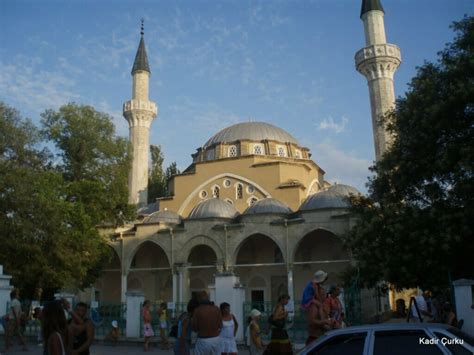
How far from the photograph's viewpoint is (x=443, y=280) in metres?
13.0

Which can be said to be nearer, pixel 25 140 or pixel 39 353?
pixel 39 353

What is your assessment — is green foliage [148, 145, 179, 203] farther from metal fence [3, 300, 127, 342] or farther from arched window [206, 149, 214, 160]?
metal fence [3, 300, 127, 342]

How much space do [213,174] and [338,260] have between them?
9.05 m

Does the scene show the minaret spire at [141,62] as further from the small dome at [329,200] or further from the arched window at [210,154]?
the small dome at [329,200]

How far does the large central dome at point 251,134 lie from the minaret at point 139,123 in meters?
4.48

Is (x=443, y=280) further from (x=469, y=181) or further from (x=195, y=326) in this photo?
(x=195, y=326)

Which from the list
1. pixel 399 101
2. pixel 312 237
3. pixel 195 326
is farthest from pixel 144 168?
pixel 195 326

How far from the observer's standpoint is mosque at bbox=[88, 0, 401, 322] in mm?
22828

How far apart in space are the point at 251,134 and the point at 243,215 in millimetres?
8481

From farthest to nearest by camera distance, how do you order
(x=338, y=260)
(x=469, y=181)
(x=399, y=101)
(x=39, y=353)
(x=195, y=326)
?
(x=338, y=260) < (x=399, y=101) < (x=469, y=181) < (x=39, y=353) < (x=195, y=326)

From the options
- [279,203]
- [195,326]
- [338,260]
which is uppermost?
[279,203]

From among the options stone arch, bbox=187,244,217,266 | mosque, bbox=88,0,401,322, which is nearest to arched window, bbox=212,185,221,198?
mosque, bbox=88,0,401,322

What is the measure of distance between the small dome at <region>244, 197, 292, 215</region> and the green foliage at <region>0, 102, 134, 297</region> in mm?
5856

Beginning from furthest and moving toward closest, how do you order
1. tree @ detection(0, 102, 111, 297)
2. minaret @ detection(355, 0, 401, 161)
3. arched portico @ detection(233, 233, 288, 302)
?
arched portico @ detection(233, 233, 288, 302) < minaret @ detection(355, 0, 401, 161) < tree @ detection(0, 102, 111, 297)
